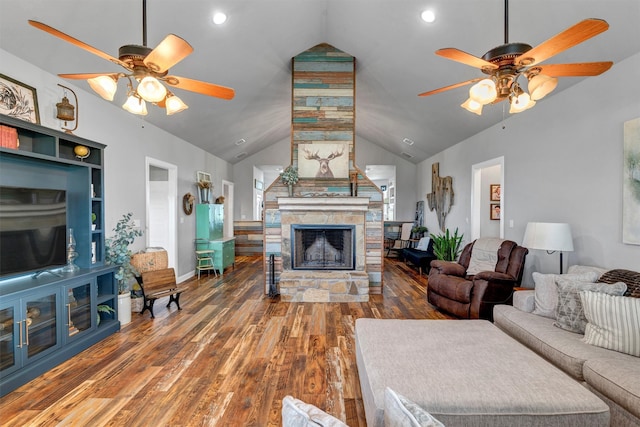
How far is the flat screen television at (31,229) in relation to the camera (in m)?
2.45

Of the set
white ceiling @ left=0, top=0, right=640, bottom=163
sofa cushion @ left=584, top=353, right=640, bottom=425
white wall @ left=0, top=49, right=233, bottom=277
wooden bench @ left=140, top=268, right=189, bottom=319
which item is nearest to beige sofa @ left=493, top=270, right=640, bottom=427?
sofa cushion @ left=584, top=353, right=640, bottom=425

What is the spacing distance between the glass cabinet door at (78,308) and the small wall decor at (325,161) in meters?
3.20

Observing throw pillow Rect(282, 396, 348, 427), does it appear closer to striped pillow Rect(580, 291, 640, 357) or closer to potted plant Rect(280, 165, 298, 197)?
striped pillow Rect(580, 291, 640, 357)

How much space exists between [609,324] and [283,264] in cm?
373

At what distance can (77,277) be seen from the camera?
9.26 feet

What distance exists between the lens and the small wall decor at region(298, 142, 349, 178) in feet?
16.6

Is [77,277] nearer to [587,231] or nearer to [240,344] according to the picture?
[240,344]

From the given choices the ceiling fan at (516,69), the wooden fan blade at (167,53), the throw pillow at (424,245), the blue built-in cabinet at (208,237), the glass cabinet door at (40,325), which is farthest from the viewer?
the throw pillow at (424,245)

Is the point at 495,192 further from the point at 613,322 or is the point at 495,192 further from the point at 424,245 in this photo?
the point at 613,322

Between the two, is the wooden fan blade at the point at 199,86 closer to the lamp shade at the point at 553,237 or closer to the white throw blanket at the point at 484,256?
the lamp shade at the point at 553,237

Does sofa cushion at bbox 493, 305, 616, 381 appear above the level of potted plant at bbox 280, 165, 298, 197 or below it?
below

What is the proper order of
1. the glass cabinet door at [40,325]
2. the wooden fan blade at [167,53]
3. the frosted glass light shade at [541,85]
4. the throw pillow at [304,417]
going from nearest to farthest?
the throw pillow at [304,417] → the wooden fan blade at [167,53] → the frosted glass light shade at [541,85] → the glass cabinet door at [40,325]

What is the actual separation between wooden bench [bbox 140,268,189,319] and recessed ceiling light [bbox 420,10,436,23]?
166 inches

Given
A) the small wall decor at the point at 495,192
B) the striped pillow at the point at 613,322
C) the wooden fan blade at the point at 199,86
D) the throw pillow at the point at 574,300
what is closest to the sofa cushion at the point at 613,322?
the striped pillow at the point at 613,322
